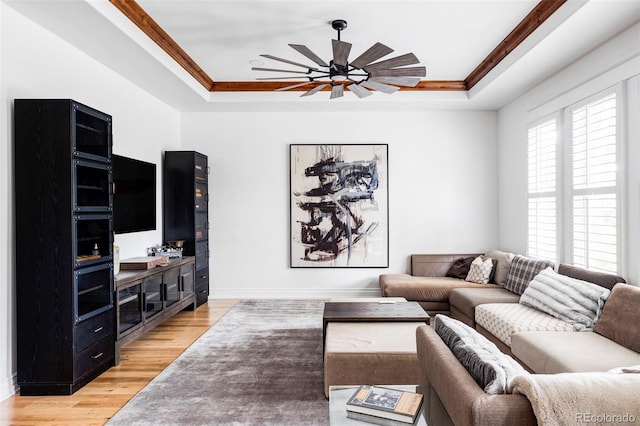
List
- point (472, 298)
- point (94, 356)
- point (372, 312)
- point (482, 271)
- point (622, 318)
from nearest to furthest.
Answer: point (622, 318) < point (94, 356) < point (372, 312) < point (472, 298) < point (482, 271)

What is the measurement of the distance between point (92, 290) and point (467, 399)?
291 cm

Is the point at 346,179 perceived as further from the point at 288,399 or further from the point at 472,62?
the point at 288,399

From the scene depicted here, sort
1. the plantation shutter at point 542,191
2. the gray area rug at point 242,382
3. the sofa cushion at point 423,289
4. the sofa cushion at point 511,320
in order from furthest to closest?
the sofa cushion at point 423,289, the plantation shutter at point 542,191, the sofa cushion at point 511,320, the gray area rug at point 242,382

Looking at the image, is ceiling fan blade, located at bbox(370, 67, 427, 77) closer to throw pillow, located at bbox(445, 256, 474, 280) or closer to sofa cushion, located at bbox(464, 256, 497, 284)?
sofa cushion, located at bbox(464, 256, 497, 284)

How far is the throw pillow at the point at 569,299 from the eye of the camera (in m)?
3.07

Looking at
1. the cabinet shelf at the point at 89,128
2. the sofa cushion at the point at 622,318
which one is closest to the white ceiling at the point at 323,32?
the cabinet shelf at the point at 89,128

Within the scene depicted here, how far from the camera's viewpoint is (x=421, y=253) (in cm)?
606

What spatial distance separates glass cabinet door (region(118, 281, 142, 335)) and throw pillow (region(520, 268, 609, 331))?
3.56m

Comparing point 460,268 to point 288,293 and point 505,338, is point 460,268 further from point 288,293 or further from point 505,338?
point 288,293

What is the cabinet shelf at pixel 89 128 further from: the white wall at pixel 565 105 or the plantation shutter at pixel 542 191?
the plantation shutter at pixel 542 191

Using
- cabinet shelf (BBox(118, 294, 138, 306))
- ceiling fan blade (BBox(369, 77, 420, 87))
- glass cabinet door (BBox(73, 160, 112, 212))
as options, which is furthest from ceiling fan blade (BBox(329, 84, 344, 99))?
cabinet shelf (BBox(118, 294, 138, 306))

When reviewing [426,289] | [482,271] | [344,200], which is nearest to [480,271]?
[482,271]

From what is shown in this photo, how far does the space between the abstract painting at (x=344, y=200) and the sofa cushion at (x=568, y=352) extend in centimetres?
307

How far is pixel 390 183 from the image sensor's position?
6043mm
